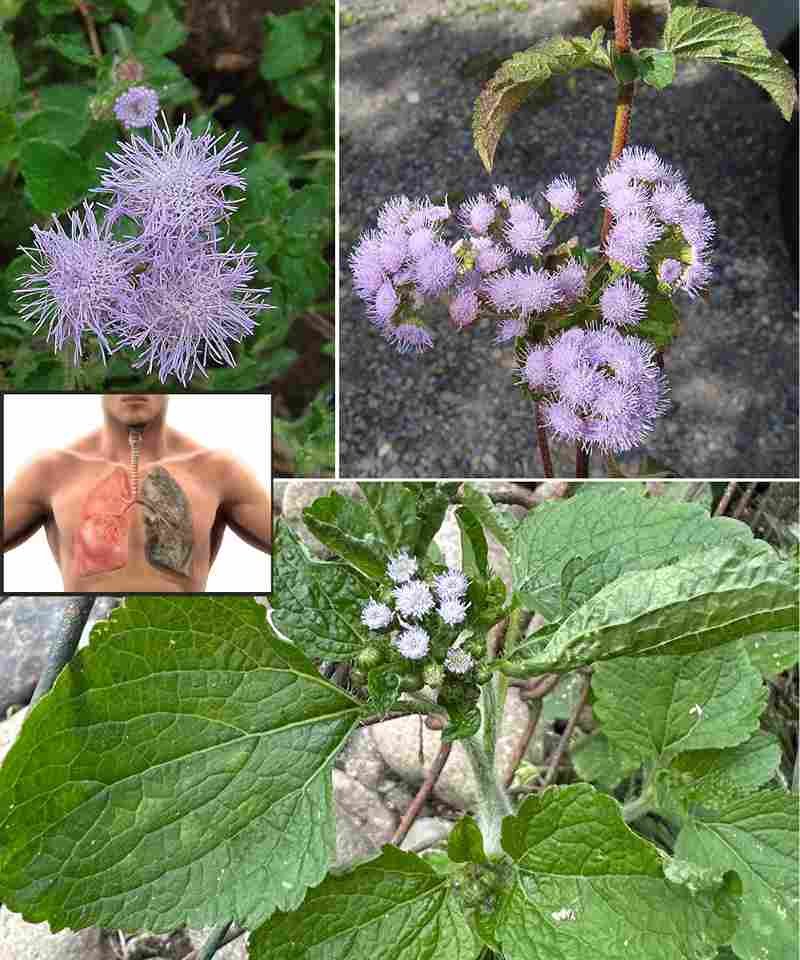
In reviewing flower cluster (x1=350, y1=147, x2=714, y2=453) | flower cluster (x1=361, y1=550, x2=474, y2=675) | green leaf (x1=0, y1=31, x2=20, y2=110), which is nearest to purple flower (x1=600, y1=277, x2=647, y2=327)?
flower cluster (x1=350, y1=147, x2=714, y2=453)

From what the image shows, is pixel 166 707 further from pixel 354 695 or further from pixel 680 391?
pixel 680 391

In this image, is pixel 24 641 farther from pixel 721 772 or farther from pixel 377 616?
pixel 721 772

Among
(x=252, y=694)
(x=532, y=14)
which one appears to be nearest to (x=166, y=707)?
(x=252, y=694)

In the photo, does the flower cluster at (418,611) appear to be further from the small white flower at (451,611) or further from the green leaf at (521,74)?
the green leaf at (521,74)

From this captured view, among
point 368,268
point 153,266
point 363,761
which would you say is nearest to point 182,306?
point 153,266

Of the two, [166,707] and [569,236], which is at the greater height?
[569,236]

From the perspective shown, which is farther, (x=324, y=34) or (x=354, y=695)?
(x=324, y=34)

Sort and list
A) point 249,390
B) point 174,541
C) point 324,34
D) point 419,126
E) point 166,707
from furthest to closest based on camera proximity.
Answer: point 324,34
point 249,390
point 419,126
point 174,541
point 166,707
